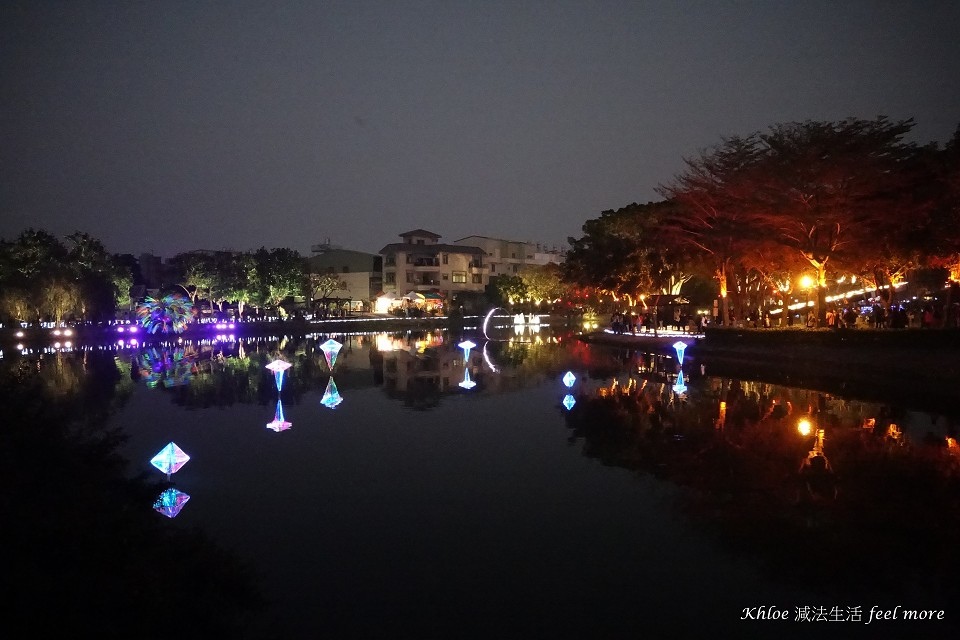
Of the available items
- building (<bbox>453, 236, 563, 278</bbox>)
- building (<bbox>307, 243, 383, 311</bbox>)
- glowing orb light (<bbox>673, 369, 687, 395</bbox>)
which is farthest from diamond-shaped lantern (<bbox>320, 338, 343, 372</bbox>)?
building (<bbox>453, 236, 563, 278</bbox>)

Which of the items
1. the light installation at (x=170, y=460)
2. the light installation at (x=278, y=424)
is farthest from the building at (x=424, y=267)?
the light installation at (x=170, y=460)

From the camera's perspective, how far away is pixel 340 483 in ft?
31.3

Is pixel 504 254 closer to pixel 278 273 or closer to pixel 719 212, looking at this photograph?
pixel 278 273

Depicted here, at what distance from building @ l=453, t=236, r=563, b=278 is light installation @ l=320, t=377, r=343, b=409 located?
72906 mm

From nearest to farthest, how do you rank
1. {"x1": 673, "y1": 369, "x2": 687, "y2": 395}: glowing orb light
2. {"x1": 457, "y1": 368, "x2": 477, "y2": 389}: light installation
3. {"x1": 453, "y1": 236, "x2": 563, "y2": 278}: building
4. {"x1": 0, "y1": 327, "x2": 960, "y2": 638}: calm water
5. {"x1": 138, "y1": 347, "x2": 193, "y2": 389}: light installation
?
{"x1": 0, "y1": 327, "x2": 960, "y2": 638}: calm water, {"x1": 673, "y1": 369, "x2": 687, "y2": 395}: glowing orb light, {"x1": 457, "y1": 368, "x2": 477, "y2": 389}: light installation, {"x1": 138, "y1": 347, "x2": 193, "y2": 389}: light installation, {"x1": 453, "y1": 236, "x2": 563, "y2": 278}: building

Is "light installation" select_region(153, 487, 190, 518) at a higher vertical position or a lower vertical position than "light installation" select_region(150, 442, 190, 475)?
lower

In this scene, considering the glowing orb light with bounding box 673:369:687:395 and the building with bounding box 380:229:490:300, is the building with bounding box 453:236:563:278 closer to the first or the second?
the building with bounding box 380:229:490:300

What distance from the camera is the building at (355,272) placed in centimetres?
8719

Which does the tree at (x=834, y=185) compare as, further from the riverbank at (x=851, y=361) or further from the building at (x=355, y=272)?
the building at (x=355, y=272)

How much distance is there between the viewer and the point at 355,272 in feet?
291

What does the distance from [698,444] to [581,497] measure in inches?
147

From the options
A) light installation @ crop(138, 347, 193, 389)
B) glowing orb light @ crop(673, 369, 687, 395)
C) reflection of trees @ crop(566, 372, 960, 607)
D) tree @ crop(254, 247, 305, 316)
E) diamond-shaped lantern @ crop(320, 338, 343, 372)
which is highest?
tree @ crop(254, 247, 305, 316)

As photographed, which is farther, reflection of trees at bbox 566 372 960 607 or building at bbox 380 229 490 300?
building at bbox 380 229 490 300

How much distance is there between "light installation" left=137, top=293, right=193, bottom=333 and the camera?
5384 centimetres
